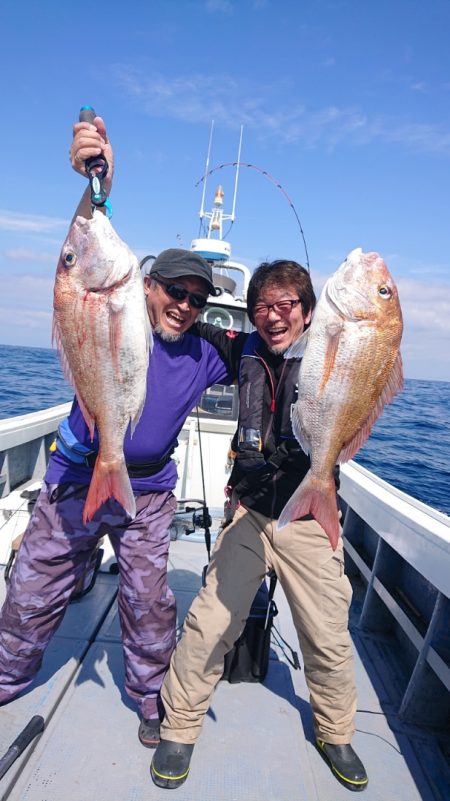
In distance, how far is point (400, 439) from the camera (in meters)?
19.2

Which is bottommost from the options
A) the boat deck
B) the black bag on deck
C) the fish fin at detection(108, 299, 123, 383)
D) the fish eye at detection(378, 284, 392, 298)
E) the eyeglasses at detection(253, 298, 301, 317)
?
the boat deck

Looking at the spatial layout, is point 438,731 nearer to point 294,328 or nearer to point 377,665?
point 377,665

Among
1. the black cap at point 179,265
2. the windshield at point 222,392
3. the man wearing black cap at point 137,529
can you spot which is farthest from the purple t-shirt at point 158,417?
the windshield at point 222,392

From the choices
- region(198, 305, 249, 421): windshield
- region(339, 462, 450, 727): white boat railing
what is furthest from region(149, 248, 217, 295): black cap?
region(198, 305, 249, 421): windshield

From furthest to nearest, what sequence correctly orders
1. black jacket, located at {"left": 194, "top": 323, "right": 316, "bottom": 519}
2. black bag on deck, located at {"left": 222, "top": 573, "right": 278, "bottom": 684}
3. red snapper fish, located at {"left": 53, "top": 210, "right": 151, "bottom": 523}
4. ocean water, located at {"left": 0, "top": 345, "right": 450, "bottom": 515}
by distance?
ocean water, located at {"left": 0, "top": 345, "right": 450, "bottom": 515} → black bag on deck, located at {"left": 222, "top": 573, "right": 278, "bottom": 684} → black jacket, located at {"left": 194, "top": 323, "right": 316, "bottom": 519} → red snapper fish, located at {"left": 53, "top": 210, "right": 151, "bottom": 523}

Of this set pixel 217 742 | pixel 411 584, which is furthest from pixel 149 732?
pixel 411 584

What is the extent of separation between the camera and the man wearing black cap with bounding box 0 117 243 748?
2600 mm

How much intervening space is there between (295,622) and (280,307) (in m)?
1.81

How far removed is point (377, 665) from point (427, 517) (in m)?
1.29

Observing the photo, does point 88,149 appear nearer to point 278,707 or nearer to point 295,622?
point 295,622

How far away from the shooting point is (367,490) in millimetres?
4535

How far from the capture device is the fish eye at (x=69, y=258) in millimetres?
2182

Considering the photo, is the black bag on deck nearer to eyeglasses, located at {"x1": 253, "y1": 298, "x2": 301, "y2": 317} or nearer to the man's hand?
eyeglasses, located at {"x1": 253, "y1": 298, "x2": 301, "y2": 317}

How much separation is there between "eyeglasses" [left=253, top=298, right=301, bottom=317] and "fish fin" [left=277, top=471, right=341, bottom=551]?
0.91 metres
